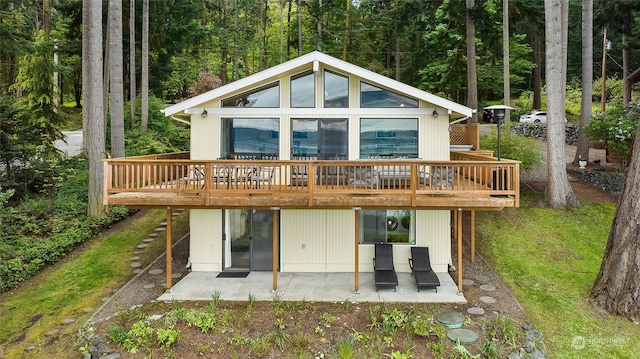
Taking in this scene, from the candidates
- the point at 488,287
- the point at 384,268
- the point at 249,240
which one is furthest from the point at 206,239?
the point at 488,287

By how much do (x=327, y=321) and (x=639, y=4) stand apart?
816 inches

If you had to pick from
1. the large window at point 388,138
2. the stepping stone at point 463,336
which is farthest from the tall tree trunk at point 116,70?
the stepping stone at point 463,336

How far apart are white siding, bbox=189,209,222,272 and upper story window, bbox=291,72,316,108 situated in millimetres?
3576

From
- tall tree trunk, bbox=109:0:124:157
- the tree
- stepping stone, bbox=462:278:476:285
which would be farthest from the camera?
tall tree trunk, bbox=109:0:124:157

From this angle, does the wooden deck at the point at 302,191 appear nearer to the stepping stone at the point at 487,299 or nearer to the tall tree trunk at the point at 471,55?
the stepping stone at the point at 487,299

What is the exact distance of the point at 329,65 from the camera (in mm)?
9508

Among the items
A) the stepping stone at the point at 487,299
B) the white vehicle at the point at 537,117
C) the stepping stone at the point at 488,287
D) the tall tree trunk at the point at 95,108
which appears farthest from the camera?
the white vehicle at the point at 537,117

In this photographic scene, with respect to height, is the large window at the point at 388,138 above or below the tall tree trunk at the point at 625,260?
above

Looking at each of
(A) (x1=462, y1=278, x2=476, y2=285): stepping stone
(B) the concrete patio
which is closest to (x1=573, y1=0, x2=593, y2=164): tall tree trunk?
(A) (x1=462, y1=278, x2=476, y2=285): stepping stone

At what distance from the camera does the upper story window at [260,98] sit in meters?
9.77

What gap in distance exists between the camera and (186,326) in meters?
6.85

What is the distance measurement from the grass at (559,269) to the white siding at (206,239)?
7217 millimetres

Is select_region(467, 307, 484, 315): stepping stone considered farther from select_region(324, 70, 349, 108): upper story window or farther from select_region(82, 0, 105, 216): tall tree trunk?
select_region(82, 0, 105, 216): tall tree trunk

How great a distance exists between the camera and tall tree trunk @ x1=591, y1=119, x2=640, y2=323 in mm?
7105
